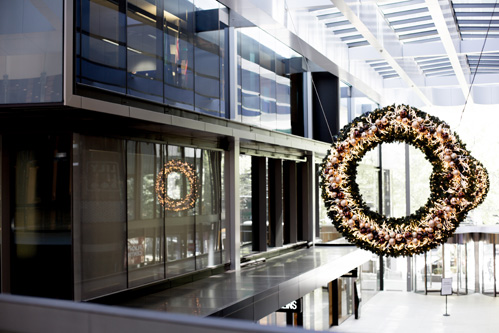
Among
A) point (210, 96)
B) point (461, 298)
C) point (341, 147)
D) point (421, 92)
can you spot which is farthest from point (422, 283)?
point (341, 147)

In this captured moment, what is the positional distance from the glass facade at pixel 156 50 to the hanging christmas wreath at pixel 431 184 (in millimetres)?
4164

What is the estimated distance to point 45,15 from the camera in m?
9.38

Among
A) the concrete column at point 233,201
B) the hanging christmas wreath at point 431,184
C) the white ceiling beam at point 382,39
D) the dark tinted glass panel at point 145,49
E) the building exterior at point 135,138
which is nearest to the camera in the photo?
the hanging christmas wreath at point 431,184

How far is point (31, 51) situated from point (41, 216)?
8.61 feet

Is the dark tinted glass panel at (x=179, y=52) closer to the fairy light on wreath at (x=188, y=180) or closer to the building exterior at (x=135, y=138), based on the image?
the building exterior at (x=135, y=138)

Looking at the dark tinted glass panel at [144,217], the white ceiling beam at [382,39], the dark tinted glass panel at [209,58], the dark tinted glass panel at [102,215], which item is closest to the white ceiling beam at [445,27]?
the white ceiling beam at [382,39]

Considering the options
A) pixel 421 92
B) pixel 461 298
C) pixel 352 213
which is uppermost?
pixel 421 92

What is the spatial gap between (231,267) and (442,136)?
878cm

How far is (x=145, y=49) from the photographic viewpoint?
12.0 meters

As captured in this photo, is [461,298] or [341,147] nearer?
[341,147]

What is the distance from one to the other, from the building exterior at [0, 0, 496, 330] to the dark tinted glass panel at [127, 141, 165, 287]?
0.11 feet

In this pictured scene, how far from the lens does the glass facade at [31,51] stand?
9180 millimetres

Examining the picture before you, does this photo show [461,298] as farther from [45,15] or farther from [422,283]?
[45,15]

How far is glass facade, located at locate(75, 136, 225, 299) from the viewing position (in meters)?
10.8
